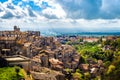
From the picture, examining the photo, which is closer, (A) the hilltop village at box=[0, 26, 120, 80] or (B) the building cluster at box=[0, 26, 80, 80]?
(A) the hilltop village at box=[0, 26, 120, 80]

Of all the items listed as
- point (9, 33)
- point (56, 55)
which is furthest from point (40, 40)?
point (56, 55)

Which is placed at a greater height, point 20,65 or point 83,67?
point 20,65

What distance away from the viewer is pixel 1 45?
47.2 m

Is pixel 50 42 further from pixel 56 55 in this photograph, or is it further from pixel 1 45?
pixel 1 45

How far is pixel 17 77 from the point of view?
27266 mm

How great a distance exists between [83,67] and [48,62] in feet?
33.7

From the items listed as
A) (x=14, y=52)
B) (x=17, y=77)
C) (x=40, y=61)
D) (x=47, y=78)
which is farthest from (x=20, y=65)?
(x=40, y=61)

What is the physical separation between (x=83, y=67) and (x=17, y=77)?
118ft

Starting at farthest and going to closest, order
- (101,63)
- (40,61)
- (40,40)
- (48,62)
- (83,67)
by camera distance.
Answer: (40,40), (101,63), (83,67), (48,62), (40,61)

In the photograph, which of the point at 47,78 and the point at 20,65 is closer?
the point at 20,65

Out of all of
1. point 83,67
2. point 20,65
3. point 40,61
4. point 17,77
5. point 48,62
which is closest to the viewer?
point 17,77

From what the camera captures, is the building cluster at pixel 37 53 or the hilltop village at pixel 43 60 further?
the building cluster at pixel 37 53

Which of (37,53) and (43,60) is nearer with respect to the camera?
(43,60)

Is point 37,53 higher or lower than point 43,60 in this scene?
higher
